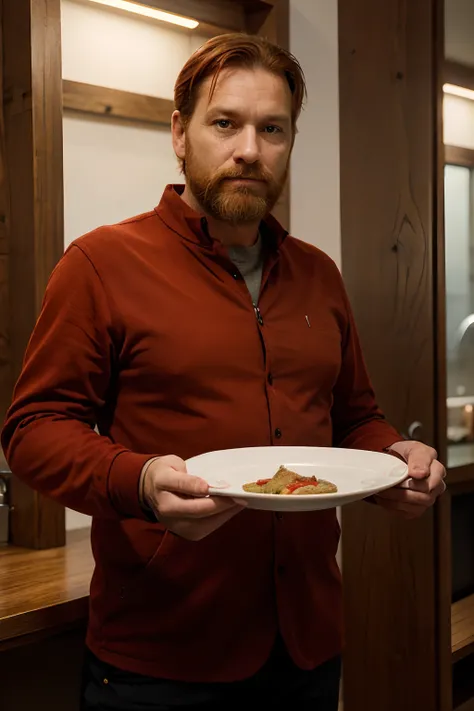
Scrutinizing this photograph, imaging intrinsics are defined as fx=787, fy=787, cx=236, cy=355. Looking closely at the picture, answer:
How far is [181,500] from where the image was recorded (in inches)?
39.1

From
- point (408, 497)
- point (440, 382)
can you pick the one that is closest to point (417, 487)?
point (408, 497)

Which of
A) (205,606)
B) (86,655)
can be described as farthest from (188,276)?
(86,655)

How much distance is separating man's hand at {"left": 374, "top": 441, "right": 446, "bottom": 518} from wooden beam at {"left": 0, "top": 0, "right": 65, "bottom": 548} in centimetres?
80

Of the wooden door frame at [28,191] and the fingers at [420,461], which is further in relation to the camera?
the wooden door frame at [28,191]

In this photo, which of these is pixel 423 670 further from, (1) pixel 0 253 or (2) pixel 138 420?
(1) pixel 0 253

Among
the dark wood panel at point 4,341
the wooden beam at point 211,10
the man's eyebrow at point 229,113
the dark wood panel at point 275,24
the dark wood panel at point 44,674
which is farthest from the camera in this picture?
the dark wood panel at point 275,24

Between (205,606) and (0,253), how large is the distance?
0.92 metres

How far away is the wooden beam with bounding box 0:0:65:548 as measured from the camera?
1646mm

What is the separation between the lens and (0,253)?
5.62 ft

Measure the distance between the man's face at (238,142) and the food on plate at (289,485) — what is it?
0.47m

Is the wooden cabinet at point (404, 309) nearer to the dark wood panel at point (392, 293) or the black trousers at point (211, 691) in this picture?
the dark wood panel at point (392, 293)

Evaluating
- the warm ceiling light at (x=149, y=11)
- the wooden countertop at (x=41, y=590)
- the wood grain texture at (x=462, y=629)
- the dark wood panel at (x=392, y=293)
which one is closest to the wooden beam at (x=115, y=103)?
the warm ceiling light at (x=149, y=11)

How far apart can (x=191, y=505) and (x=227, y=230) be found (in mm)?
584

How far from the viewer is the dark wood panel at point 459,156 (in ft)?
6.63
